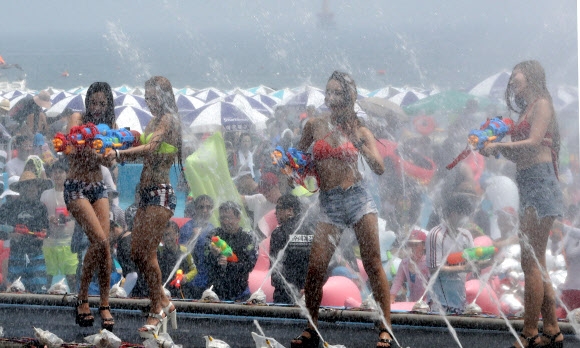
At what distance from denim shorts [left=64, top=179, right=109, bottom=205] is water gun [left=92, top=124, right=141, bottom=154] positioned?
412 mm

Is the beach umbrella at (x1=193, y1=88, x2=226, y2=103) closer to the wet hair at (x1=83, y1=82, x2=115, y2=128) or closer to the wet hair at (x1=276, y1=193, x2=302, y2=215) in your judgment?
the wet hair at (x1=276, y1=193, x2=302, y2=215)

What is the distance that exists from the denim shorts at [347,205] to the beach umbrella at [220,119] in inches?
353

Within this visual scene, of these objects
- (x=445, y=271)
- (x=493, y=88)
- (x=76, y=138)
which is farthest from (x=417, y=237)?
(x=493, y=88)

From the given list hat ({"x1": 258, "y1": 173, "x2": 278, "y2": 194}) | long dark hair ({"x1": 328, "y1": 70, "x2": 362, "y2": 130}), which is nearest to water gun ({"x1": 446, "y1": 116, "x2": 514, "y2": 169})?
long dark hair ({"x1": 328, "y1": 70, "x2": 362, "y2": 130})

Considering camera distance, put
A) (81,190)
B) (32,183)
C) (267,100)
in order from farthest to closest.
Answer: (267,100), (32,183), (81,190)

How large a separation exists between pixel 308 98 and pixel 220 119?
2.14 metres

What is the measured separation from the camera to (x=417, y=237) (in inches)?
288

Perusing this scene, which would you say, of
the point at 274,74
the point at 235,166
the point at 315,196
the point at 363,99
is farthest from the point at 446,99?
the point at 274,74

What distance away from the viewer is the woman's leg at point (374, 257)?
480 centimetres

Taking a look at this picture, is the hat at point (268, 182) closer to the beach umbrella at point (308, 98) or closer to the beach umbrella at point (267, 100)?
the beach umbrella at point (308, 98)

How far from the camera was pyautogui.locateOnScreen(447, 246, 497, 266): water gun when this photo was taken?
6520 millimetres

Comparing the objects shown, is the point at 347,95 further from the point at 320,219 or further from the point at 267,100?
the point at 267,100

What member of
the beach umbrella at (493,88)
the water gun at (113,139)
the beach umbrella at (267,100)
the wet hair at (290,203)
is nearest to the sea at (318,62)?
the beach umbrella at (493,88)

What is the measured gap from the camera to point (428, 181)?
10117 mm
